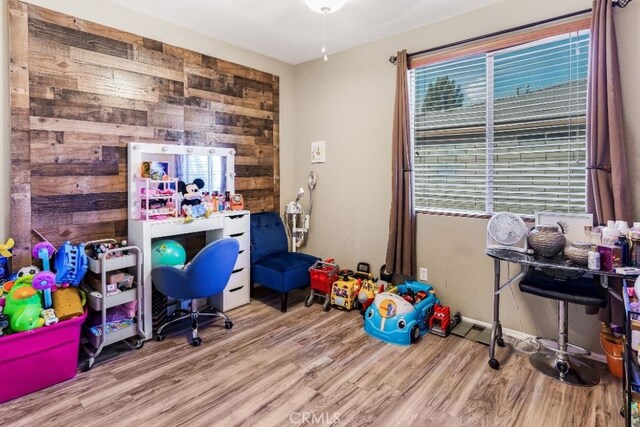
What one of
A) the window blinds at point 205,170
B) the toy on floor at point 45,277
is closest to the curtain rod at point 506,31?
the window blinds at point 205,170

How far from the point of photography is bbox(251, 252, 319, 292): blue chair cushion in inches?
128

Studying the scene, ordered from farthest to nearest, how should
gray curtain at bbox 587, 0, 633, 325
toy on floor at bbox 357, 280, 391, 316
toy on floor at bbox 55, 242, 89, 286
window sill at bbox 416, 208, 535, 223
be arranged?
1. toy on floor at bbox 357, 280, 391, 316
2. window sill at bbox 416, 208, 535, 223
3. toy on floor at bbox 55, 242, 89, 286
4. gray curtain at bbox 587, 0, 633, 325

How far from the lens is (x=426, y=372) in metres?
2.33

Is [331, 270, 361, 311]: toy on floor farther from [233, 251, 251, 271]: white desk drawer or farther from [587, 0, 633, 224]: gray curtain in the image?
[587, 0, 633, 224]: gray curtain

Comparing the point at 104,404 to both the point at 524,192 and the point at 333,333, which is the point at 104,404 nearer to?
the point at 333,333

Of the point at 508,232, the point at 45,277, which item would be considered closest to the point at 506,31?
the point at 508,232

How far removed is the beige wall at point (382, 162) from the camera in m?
2.53

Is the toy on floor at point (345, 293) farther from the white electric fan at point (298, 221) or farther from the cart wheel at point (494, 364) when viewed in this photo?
the cart wheel at point (494, 364)

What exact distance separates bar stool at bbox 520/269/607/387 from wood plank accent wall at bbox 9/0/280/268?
2.99 metres

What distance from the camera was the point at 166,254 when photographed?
2.82 m

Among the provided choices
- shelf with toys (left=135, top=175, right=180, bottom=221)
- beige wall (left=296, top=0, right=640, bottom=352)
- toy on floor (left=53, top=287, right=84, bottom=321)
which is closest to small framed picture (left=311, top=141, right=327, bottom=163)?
beige wall (left=296, top=0, right=640, bottom=352)

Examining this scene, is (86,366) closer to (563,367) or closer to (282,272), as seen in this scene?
(282,272)

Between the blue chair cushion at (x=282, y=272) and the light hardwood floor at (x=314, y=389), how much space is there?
573 mm

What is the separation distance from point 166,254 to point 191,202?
52cm
